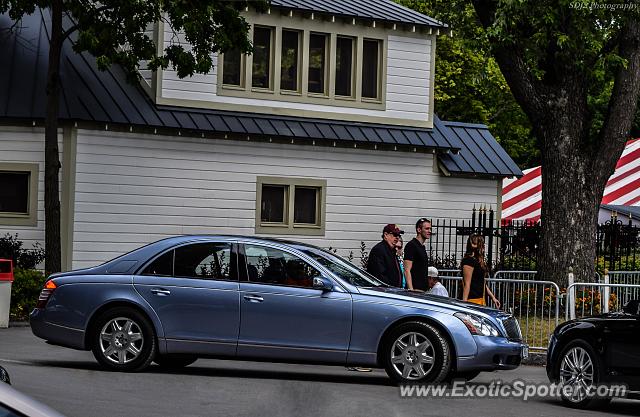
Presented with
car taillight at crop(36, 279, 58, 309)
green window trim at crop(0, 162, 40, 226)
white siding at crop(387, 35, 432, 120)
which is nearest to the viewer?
car taillight at crop(36, 279, 58, 309)

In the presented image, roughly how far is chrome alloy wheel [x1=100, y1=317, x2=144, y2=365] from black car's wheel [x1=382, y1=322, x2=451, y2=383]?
2722 mm

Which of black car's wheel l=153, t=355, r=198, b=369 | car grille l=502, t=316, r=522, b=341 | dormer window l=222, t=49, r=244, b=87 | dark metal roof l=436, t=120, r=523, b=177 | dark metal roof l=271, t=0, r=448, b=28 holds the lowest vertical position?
black car's wheel l=153, t=355, r=198, b=369

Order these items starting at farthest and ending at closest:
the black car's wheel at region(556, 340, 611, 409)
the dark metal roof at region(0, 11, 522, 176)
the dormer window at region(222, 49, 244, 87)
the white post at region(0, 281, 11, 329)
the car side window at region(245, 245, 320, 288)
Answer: the dormer window at region(222, 49, 244, 87), the dark metal roof at region(0, 11, 522, 176), the white post at region(0, 281, 11, 329), the car side window at region(245, 245, 320, 288), the black car's wheel at region(556, 340, 611, 409)

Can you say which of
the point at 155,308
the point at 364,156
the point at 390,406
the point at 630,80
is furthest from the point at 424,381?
the point at 364,156

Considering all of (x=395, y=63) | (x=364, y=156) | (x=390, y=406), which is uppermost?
(x=395, y=63)

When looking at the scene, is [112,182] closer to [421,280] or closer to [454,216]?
[454,216]

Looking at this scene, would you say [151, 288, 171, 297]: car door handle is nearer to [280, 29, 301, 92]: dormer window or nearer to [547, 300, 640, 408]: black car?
[547, 300, 640, 408]: black car

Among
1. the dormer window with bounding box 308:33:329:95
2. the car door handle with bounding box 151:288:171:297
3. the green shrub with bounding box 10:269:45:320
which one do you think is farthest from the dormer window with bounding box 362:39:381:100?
the car door handle with bounding box 151:288:171:297

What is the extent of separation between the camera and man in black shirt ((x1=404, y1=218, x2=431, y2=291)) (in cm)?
1614

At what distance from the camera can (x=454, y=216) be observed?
30.8 m

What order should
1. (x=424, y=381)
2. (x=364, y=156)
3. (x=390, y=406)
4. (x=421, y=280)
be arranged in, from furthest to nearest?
(x=364, y=156) < (x=421, y=280) < (x=424, y=381) < (x=390, y=406)

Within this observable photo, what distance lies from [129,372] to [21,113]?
41.9 ft

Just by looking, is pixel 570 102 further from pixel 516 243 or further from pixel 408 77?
pixel 408 77

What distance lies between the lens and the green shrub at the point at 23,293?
21812 mm
